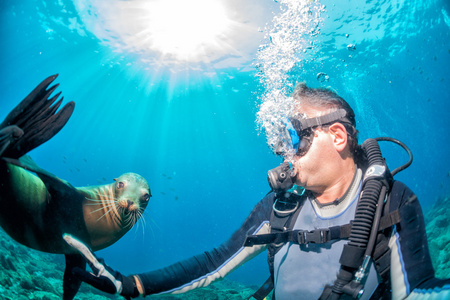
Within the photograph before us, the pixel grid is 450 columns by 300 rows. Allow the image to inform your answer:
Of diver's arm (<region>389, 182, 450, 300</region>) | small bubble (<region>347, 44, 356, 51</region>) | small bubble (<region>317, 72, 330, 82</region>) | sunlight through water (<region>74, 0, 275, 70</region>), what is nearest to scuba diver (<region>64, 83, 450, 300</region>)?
diver's arm (<region>389, 182, 450, 300</region>)

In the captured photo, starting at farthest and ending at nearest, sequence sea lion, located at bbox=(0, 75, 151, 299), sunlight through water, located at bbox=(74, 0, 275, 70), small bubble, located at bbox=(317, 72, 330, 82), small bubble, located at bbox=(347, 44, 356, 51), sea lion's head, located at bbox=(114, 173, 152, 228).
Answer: small bubble, located at bbox=(317, 72, 330, 82)
small bubble, located at bbox=(347, 44, 356, 51)
sunlight through water, located at bbox=(74, 0, 275, 70)
sea lion's head, located at bbox=(114, 173, 152, 228)
sea lion, located at bbox=(0, 75, 151, 299)

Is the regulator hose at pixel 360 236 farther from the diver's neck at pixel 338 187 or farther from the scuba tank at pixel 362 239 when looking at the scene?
the diver's neck at pixel 338 187

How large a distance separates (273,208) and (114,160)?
91518mm

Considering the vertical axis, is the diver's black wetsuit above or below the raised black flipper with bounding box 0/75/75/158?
below

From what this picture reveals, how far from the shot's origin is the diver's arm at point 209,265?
192 centimetres

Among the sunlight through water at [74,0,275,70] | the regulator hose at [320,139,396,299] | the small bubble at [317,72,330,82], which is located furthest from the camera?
the small bubble at [317,72,330,82]

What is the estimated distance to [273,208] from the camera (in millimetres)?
2348

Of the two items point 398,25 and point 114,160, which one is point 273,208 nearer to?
point 398,25

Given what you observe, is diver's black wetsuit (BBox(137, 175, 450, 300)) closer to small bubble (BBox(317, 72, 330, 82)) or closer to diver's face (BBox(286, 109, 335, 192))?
diver's face (BBox(286, 109, 335, 192))

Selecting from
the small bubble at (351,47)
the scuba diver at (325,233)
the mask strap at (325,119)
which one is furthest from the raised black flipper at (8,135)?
the small bubble at (351,47)

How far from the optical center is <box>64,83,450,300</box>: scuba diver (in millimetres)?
1625

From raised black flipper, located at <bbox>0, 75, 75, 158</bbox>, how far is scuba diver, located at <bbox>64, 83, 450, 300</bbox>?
0.87 metres

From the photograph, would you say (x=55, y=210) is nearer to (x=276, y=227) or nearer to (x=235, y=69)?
(x=276, y=227)

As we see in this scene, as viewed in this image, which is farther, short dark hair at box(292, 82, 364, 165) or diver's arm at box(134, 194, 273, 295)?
short dark hair at box(292, 82, 364, 165)
